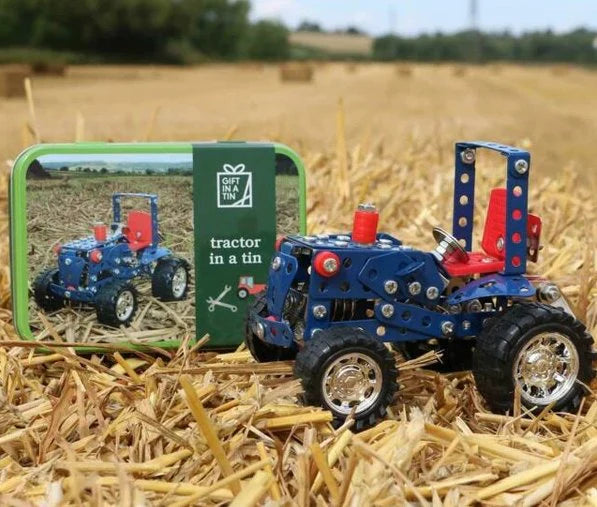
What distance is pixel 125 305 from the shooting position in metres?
3.96

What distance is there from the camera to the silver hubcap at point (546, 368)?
333 centimetres

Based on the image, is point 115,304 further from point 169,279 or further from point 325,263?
point 325,263

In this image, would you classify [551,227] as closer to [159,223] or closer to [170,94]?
[159,223]

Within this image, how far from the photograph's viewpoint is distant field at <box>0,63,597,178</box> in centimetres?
1284

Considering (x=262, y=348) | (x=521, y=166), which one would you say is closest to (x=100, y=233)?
(x=262, y=348)

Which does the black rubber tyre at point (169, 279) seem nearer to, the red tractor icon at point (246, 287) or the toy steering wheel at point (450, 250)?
the red tractor icon at point (246, 287)

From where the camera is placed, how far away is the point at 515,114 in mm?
24438

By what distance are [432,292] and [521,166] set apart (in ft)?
1.72

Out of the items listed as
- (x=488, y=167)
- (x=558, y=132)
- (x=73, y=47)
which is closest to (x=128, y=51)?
(x=73, y=47)

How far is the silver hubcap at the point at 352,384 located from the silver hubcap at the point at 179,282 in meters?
1.02

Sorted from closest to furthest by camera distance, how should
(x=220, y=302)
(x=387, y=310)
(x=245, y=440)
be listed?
(x=245, y=440) → (x=387, y=310) → (x=220, y=302)

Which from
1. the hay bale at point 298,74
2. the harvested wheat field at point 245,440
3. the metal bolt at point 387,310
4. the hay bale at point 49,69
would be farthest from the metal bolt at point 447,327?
the hay bale at point 49,69

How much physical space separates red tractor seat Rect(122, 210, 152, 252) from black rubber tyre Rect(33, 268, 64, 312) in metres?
0.32

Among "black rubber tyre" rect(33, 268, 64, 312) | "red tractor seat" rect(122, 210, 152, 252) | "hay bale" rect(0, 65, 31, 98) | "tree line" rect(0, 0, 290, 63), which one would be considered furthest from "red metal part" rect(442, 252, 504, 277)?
"tree line" rect(0, 0, 290, 63)
